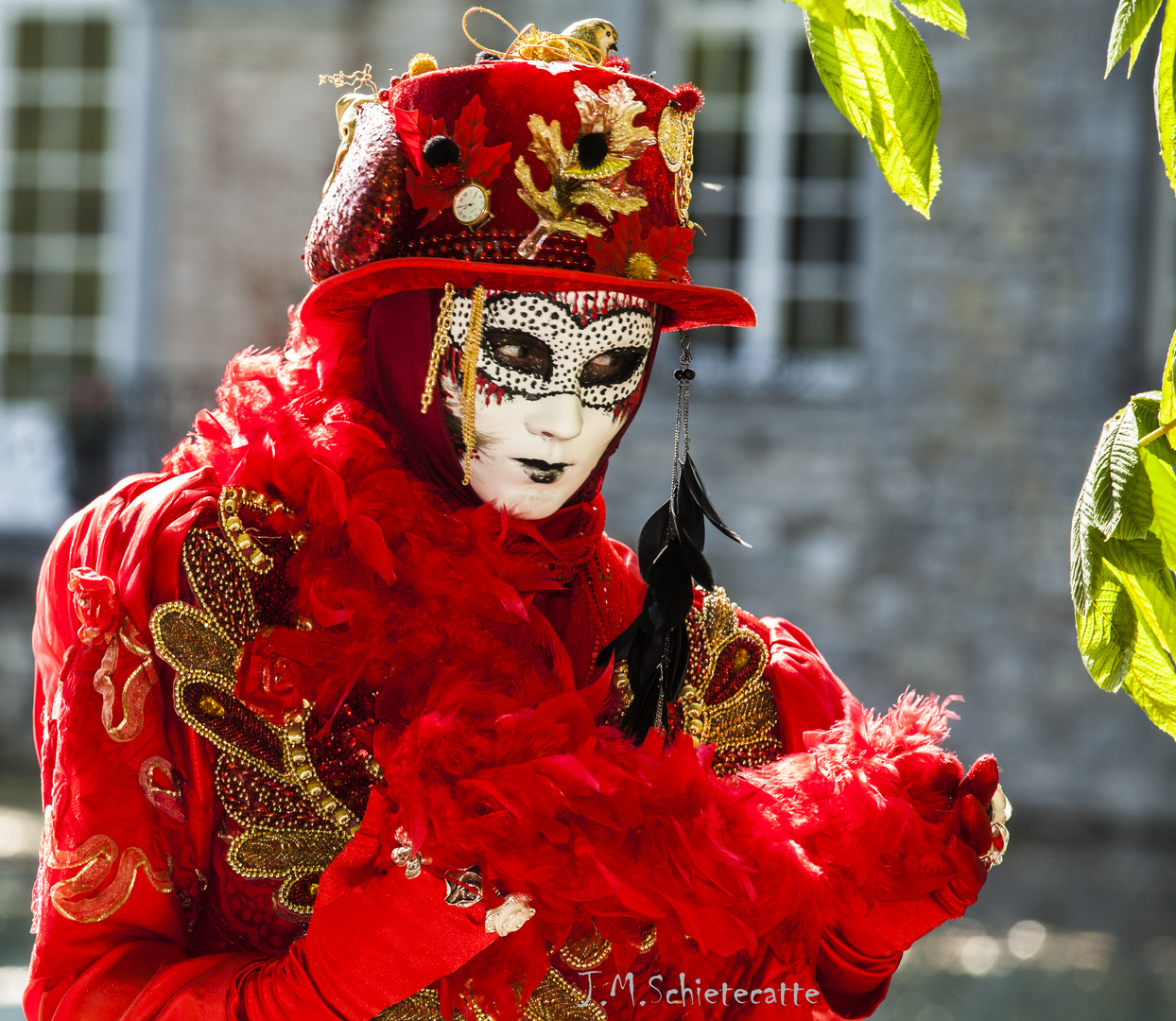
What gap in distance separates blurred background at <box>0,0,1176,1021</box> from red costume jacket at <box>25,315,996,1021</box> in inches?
211

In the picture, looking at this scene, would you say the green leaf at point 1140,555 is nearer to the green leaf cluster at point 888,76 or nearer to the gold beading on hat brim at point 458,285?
the green leaf cluster at point 888,76

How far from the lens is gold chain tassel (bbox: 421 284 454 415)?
61.3 inches

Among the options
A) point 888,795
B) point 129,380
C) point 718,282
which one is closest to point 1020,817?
point 718,282

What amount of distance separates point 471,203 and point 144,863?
0.81 meters

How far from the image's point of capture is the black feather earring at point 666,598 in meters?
1.60

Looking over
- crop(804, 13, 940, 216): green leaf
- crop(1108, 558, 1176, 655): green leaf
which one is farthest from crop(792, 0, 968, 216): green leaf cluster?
crop(1108, 558, 1176, 655): green leaf

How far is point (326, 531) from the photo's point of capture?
1.56 metres

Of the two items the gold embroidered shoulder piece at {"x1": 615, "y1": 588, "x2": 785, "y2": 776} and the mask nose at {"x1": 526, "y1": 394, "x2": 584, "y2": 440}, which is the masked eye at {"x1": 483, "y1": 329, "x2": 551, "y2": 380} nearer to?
the mask nose at {"x1": 526, "y1": 394, "x2": 584, "y2": 440}

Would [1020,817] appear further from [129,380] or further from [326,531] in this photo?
[326,531]

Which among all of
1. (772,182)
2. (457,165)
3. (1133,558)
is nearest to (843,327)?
(772,182)

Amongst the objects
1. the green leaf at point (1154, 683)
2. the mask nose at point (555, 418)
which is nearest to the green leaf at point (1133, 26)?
the green leaf at point (1154, 683)

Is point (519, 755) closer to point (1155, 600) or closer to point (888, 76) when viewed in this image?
point (1155, 600)

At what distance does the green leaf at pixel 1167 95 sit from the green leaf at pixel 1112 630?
35 centimetres

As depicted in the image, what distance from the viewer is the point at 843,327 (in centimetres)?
749
